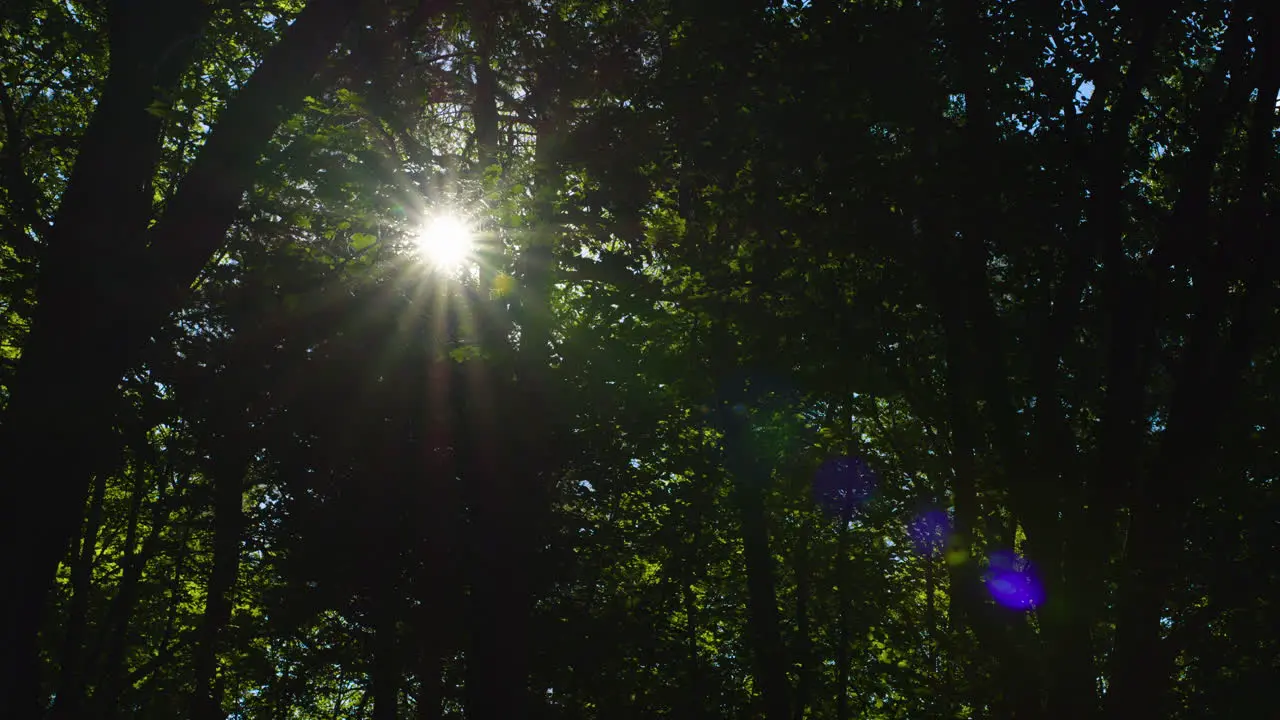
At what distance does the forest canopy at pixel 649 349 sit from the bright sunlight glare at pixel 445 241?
3.7 inches

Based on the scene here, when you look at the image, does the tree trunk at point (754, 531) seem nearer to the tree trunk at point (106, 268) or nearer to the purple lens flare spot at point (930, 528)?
the purple lens flare spot at point (930, 528)

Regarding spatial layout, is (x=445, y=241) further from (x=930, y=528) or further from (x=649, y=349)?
(x=930, y=528)

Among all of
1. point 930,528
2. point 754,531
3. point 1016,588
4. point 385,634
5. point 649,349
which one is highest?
point 649,349

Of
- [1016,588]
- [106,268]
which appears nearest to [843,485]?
[1016,588]

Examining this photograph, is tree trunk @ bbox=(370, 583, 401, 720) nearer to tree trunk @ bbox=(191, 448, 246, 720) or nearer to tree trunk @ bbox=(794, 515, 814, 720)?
tree trunk @ bbox=(191, 448, 246, 720)

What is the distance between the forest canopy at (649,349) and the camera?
597 centimetres

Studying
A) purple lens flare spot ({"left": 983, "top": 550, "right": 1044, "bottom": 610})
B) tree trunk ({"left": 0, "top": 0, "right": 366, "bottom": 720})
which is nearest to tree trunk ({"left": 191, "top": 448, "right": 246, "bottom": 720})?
tree trunk ({"left": 0, "top": 0, "right": 366, "bottom": 720})

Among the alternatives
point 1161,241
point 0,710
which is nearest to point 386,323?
point 0,710

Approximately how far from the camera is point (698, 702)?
15.8 metres

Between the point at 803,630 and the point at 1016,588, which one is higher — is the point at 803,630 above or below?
above

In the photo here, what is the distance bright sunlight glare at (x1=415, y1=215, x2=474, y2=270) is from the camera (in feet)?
34.8

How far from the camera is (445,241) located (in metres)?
11.4

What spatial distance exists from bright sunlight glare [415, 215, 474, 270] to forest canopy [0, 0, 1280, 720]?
95 millimetres

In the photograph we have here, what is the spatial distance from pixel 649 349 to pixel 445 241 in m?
4.14
